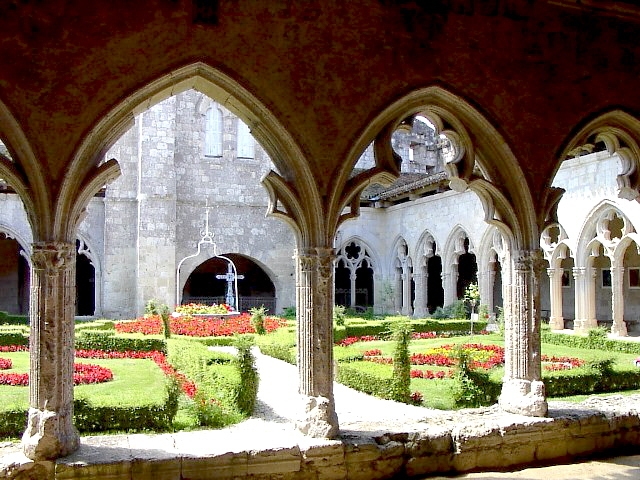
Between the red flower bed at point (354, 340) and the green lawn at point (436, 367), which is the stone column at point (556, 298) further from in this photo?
the red flower bed at point (354, 340)

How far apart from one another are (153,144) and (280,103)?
646 inches

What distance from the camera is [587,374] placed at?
8.02 meters

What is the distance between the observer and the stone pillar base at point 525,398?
4.93 meters

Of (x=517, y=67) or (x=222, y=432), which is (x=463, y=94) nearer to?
(x=517, y=67)

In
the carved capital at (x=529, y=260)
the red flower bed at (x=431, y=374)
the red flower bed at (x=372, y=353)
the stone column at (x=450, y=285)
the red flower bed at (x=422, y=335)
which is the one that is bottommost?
the red flower bed at (x=431, y=374)

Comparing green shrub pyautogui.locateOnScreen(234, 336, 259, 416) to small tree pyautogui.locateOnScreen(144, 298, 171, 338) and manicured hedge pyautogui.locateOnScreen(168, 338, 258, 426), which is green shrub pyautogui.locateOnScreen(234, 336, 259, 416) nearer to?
manicured hedge pyautogui.locateOnScreen(168, 338, 258, 426)

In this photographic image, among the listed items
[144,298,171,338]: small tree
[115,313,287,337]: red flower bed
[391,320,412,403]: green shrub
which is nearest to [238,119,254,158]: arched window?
[144,298,171,338]: small tree

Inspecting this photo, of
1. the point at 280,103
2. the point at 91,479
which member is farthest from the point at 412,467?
the point at 280,103

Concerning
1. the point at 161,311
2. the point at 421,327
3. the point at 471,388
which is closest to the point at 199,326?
the point at 161,311

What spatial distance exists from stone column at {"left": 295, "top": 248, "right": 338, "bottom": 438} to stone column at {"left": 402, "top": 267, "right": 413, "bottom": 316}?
16.5 metres

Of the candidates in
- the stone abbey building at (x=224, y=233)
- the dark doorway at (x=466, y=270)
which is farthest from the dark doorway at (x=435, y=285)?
the stone abbey building at (x=224, y=233)

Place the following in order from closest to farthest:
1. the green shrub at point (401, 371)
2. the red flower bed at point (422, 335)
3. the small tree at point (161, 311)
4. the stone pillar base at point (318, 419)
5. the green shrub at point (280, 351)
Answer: the stone pillar base at point (318, 419), the green shrub at point (401, 371), the green shrub at point (280, 351), the small tree at point (161, 311), the red flower bed at point (422, 335)

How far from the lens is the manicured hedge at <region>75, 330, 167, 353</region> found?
11.5 meters

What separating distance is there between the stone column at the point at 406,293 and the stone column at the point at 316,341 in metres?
16.5
